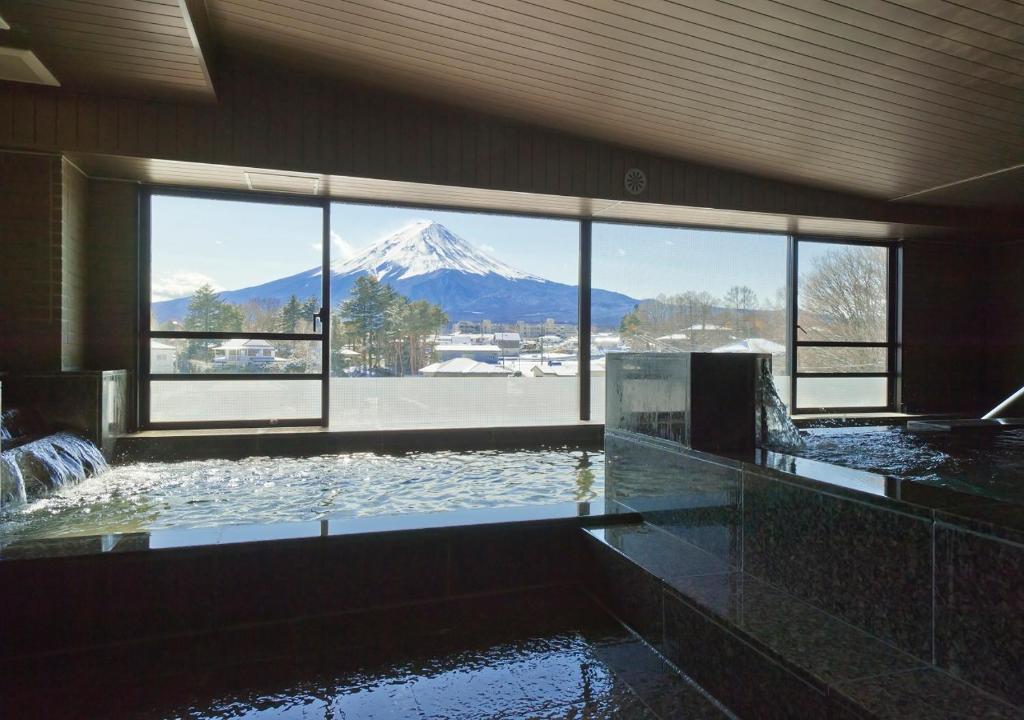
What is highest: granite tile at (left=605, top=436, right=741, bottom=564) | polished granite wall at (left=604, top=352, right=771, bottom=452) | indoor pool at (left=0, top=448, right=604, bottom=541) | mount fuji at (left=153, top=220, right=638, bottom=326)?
mount fuji at (left=153, top=220, right=638, bottom=326)

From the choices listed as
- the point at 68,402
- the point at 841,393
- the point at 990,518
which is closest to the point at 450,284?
the point at 68,402

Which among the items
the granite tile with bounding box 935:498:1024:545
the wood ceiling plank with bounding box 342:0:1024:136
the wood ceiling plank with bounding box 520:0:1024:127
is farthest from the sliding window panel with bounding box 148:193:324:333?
the granite tile with bounding box 935:498:1024:545

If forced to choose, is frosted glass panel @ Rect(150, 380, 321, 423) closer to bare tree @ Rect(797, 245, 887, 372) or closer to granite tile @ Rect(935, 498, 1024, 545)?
granite tile @ Rect(935, 498, 1024, 545)

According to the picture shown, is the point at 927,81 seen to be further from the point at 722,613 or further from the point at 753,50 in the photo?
the point at 722,613

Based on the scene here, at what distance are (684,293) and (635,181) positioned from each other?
1790mm

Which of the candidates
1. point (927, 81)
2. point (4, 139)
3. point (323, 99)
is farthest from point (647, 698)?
point (4, 139)

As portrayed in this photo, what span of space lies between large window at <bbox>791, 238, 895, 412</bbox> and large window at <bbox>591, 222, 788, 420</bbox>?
0.28 m

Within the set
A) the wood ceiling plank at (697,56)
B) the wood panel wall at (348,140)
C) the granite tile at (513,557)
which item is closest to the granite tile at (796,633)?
the granite tile at (513,557)

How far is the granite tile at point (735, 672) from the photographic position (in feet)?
4.56

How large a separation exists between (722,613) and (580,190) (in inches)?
188

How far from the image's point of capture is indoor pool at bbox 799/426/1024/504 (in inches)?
82.9

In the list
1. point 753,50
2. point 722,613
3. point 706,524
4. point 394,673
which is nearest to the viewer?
point 722,613

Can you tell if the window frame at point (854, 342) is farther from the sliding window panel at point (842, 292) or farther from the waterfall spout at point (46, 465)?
the waterfall spout at point (46, 465)

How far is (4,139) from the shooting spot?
4492 mm
